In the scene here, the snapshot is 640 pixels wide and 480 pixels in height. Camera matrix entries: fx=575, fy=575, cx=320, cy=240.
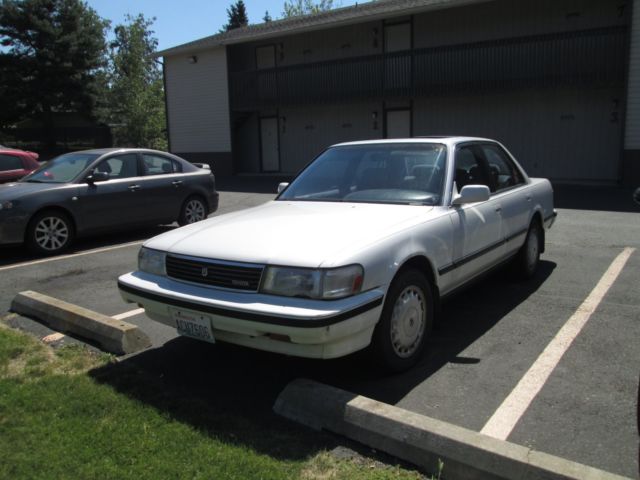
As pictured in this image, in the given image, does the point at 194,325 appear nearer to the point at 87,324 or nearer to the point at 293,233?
the point at 293,233

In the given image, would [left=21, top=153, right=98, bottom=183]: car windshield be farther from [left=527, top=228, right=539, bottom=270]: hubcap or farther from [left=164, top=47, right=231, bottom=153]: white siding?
[left=164, top=47, right=231, bottom=153]: white siding

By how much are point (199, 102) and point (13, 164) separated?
1334cm

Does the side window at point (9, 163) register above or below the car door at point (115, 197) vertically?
above

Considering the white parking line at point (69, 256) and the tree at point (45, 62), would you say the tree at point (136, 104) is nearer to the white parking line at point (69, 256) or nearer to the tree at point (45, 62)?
the tree at point (45, 62)

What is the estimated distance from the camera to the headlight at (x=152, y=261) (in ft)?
13.0

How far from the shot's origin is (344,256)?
3348 mm

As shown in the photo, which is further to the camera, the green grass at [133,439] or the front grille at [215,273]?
the front grille at [215,273]

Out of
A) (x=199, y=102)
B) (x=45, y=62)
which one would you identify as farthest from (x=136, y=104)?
(x=199, y=102)

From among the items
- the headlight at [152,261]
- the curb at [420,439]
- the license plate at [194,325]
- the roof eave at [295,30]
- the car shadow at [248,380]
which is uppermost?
→ the roof eave at [295,30]

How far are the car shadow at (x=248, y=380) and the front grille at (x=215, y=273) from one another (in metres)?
0.73

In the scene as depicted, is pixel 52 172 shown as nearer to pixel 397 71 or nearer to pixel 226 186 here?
pixel 226 186

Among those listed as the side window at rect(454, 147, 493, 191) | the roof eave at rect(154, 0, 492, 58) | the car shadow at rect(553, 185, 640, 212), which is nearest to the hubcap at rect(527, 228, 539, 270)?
the side window at rect(454, 147, 493, 191)

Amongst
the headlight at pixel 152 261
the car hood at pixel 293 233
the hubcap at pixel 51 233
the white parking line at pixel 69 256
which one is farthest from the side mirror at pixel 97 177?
the headlight at pixel 152 261

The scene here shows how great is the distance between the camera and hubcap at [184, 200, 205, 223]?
9930mm
